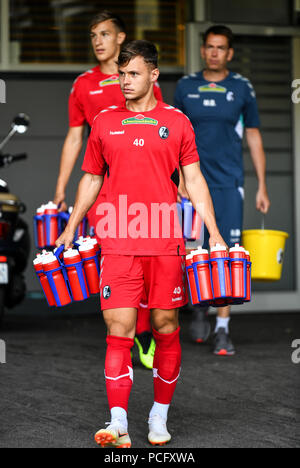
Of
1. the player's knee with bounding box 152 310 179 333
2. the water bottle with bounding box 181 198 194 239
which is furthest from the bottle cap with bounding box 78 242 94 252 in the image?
the water bottle with bounding box 181 198 194 239

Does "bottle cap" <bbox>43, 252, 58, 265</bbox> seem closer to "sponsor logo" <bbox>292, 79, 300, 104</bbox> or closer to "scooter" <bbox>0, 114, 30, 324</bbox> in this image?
"scooter" <bbox>0, 114, 30, 324</bbox>

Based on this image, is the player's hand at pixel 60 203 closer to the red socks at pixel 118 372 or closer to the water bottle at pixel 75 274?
the water bottle at pixel 75 274

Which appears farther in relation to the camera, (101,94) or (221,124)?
(221,124)

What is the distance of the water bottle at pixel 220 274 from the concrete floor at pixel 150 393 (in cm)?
69

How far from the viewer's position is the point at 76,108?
20.1 ft

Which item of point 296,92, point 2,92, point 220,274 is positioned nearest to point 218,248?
point 220,274

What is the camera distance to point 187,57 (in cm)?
1008

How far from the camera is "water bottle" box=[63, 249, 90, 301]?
176 inches

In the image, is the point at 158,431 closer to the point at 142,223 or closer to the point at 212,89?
the point at 142,223

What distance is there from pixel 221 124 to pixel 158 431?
3194 mm

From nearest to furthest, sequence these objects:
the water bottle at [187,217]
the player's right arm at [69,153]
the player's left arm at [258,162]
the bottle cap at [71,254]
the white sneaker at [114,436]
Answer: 1. the white sneaker at [114,436]
2. the bottle cap at [71,254]
3. the water bottle at [187,217]
4. the player's right arm at [69,153]
5. the player's left arm at [258,162]

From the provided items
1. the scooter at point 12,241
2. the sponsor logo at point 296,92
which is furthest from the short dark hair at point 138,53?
the sponsor logo at point 296,92

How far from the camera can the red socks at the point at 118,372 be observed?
13.6 ft

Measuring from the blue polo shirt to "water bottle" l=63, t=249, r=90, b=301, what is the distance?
2.59 m
